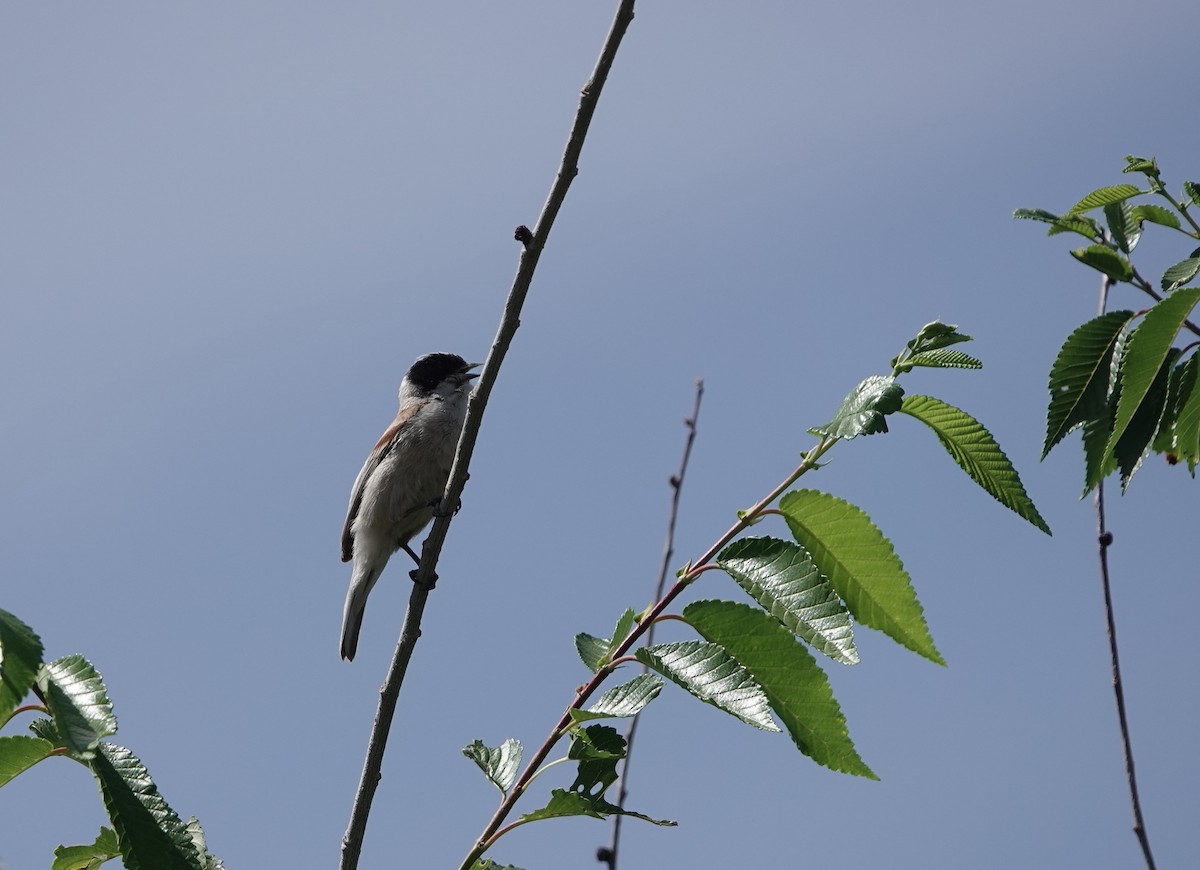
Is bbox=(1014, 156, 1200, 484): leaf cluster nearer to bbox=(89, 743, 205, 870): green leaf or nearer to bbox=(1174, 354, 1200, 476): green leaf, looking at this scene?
bbox=(1174, 354, 1200, 476): green leaf

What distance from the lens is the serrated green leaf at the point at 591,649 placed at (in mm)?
2391

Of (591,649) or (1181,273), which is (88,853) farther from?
(1181,273)

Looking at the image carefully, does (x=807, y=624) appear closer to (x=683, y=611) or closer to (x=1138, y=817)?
(x=683, y=611)

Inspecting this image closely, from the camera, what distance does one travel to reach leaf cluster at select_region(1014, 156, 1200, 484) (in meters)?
2.92

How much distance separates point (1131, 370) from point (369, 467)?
5.95 metres

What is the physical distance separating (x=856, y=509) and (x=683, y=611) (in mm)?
414

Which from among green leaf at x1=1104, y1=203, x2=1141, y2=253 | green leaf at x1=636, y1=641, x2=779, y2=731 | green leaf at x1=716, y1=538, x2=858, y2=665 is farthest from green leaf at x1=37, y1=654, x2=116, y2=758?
green leaf at x1=1104, y1=203, x2=1141, y2=253

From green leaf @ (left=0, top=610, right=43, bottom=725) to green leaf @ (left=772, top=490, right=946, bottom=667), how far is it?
128 centimetres

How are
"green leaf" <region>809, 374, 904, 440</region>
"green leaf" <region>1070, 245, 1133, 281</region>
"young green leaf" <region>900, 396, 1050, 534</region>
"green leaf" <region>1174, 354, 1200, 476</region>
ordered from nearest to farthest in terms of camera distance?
"green leaf" <region>809, 374, 904, 440</region> < "young green leaf" <region>900, 396, 1050, 534</region> < "green leaf" <region>1174, 354, 1200, 476</region> < "green leaf" <region>1070, 245, 1133, 281</region>

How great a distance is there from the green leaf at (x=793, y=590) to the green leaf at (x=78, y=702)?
47.2 inches

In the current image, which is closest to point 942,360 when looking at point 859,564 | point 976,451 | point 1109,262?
point 976,451

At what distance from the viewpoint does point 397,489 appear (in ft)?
24.9

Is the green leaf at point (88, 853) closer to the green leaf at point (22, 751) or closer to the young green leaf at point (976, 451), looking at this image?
the green leaf at point (22, 751)

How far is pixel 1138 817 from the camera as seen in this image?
342 cm
